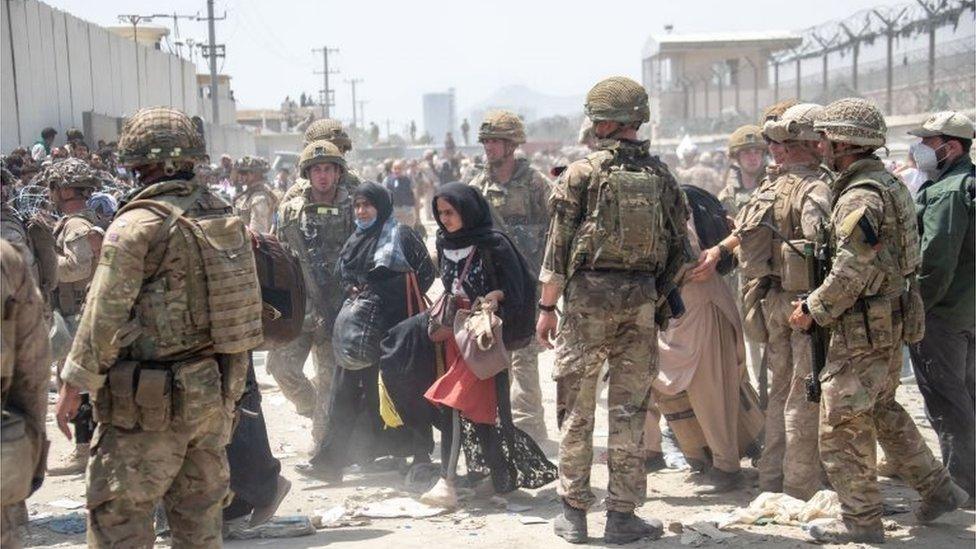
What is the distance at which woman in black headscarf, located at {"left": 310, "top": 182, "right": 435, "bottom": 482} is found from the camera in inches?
278

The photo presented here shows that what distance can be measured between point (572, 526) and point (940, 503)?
1.76 meters

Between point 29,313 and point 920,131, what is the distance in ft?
14.9

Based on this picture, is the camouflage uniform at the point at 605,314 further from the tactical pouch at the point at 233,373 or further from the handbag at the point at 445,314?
the tactical pouch at the point at 233,373

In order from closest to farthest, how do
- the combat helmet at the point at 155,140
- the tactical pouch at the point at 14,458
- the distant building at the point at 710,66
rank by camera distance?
the tactical pouch at the point at 14,458 → the combat helmet at the point at 155,140 → the distant building at the point at 710,66

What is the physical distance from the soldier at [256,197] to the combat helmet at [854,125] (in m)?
6.22

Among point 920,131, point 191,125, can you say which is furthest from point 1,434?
point 920,131

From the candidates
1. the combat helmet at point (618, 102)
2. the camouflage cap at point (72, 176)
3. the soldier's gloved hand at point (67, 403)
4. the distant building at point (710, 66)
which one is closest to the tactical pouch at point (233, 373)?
the soldier's gloved hand at point (67, 403)

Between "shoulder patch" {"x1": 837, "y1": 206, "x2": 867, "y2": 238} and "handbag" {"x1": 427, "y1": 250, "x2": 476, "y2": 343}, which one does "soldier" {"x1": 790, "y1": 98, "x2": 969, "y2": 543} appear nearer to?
"shoulder patch" {"x1": 837, "y1": 206, "x2": 867, "y2": 238}

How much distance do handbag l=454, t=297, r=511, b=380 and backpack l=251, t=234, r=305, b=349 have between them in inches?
47.7

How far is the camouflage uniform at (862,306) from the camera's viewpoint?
5207 mm

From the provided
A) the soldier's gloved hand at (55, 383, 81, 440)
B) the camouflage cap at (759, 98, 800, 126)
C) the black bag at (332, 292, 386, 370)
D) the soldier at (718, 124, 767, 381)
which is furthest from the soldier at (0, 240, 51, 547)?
the soldier at (718, 124, 767, 381)

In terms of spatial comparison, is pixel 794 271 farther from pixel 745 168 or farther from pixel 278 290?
pixel 745 168

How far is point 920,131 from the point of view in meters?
6.23

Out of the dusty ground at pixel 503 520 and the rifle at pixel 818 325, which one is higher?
the rifle at pixel 818 325
